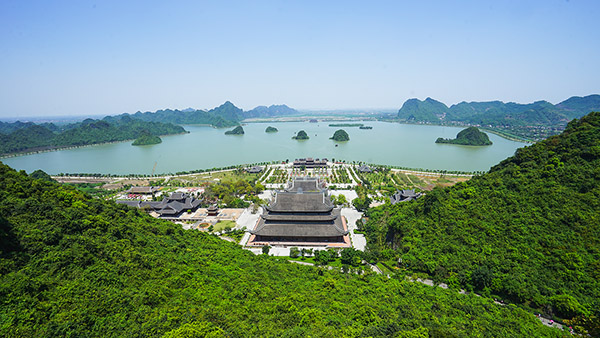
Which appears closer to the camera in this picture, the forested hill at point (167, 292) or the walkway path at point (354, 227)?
the forested hill at point (167, 292)

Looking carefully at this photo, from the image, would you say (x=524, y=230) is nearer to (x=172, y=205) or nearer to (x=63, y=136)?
(x=172, y=205)

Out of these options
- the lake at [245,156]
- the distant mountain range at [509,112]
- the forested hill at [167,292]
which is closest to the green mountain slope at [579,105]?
the distant mountain range at [509,112]

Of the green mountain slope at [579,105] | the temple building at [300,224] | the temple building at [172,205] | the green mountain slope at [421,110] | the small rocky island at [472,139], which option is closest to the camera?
the temple building at [300,224]

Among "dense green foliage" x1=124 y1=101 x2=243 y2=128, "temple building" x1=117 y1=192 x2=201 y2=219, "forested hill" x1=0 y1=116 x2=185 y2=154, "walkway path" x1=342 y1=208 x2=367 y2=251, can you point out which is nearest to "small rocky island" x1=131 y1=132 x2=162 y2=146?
"forested hill" x1=0 y1=116 x2=185 y2=154

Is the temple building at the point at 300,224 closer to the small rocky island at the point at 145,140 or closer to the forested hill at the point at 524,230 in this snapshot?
the forested hill at the point at 524,230

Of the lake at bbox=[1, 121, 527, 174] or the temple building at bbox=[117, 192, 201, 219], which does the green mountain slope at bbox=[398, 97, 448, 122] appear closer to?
the lake at bbox=[1, 121, 527, 174]

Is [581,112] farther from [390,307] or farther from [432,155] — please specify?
[390,307]

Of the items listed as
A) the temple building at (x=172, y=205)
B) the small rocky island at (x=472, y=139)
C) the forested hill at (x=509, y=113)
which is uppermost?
the forested hill at (x=509, y=113)
